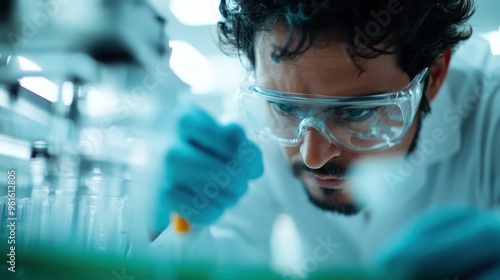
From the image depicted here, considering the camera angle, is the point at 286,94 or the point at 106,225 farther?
the point at 106,225

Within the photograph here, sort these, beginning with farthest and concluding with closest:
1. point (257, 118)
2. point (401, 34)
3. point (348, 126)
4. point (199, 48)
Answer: point (199, 48) → point (257, 118) → point (348, 126) → point (401, 34)

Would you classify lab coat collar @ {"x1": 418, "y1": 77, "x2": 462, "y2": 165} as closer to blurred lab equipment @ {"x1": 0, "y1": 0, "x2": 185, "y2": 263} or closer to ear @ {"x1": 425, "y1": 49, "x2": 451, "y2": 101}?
ear @ {"x1": 425, "y1": 49, "x2": 451, "y2": 101}

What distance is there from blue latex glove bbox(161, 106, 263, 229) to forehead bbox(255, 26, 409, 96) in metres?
0.40

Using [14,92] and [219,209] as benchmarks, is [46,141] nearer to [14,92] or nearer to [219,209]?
[14,92]

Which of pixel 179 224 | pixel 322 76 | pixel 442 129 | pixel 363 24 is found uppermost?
pixel 363 24

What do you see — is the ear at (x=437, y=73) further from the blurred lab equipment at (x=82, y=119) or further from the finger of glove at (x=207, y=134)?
the blurred lab equipment at (x=82, y=119)

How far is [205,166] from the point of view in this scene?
1291 mm

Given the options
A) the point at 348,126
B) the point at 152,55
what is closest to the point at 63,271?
the point at 152,55

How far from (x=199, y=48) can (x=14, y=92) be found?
2.04 ft

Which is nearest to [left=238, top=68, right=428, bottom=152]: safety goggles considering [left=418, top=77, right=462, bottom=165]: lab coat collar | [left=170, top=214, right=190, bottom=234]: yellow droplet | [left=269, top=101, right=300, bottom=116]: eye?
[left=269, top=101, right=300, bottom=116]: eye

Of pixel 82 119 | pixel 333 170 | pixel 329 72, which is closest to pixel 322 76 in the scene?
pixel 329 72

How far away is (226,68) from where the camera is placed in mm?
1276

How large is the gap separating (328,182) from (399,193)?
24 cm

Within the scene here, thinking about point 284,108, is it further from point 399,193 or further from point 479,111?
point 479,111
